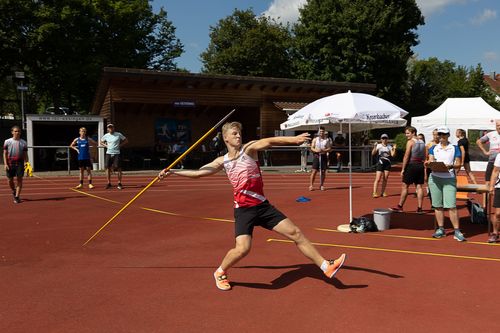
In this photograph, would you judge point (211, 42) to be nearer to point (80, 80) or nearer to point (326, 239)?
point (80, 80)

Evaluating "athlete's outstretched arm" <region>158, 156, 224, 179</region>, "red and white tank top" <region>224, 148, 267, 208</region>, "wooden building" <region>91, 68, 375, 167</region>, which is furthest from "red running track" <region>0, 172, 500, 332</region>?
"wooden building" <region>91, 68, 375, 167</region>

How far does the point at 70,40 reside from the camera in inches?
1241

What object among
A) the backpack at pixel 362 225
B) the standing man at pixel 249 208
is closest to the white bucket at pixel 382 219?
the backpack at pixel 362 225

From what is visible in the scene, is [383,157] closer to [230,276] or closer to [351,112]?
[351,112]

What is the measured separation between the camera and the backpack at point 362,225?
305 inches

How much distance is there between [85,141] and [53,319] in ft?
33.4

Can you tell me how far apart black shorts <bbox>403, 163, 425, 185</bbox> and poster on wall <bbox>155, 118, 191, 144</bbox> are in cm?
1818

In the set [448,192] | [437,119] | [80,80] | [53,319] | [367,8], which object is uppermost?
→ [367,8]

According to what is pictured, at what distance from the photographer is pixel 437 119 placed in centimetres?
2102

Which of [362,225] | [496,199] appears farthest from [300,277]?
[496,199]

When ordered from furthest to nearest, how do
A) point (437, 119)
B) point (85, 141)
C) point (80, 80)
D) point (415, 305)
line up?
point (80, 80), point (437, 119), point (85, 141), point (415, 305)

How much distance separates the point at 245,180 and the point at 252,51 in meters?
40.1

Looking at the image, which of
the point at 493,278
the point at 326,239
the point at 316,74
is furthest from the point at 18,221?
the point at 316,74

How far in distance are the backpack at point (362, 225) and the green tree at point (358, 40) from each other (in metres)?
28.4
